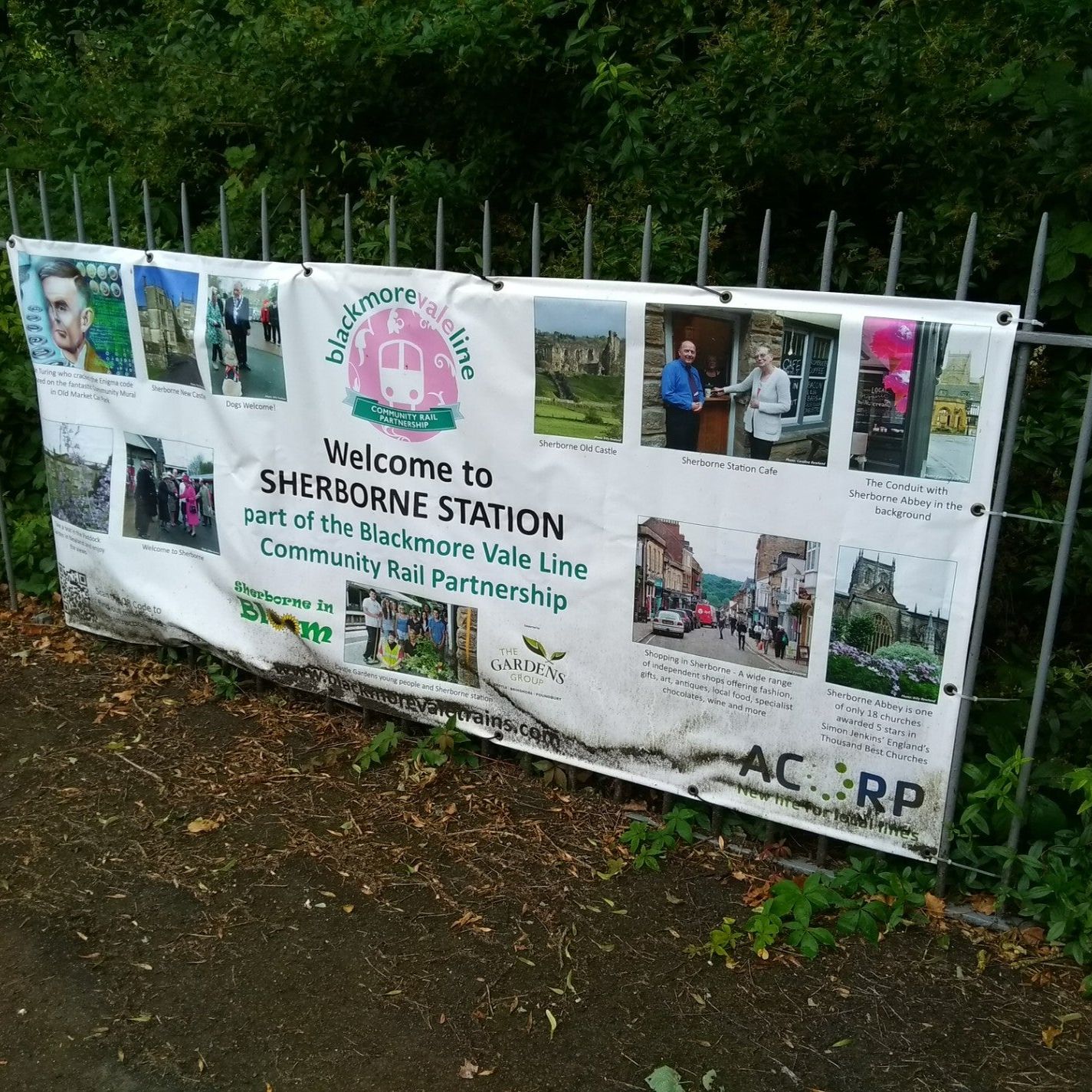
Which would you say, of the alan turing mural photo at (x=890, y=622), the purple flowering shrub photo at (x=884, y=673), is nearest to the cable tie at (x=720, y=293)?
the alan turing mural photo at (x=890, y=622)

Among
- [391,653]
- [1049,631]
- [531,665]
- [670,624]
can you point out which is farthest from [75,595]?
[1049,631]

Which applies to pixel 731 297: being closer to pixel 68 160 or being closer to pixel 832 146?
pixel 832 146

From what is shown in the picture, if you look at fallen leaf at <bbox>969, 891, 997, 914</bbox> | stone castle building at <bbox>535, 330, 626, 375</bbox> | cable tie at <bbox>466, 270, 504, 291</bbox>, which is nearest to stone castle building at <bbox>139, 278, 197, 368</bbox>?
cable tie at <bbox>466, 270, 504, 291</bbox>

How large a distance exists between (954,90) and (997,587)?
6.23ft

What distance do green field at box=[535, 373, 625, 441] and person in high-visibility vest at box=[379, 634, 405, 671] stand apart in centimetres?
114

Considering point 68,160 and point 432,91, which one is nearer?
point 432,91

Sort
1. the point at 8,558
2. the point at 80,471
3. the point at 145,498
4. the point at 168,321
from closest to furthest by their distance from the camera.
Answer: the point at 168,321 < the point at 145,498 < the point at 80,471 < the point at 8,558

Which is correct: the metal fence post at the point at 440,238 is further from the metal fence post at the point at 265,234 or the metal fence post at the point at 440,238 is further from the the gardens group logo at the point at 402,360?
the metal fence post at the point at 265,234

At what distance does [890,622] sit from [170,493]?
317 cm

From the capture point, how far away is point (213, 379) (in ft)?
15.5

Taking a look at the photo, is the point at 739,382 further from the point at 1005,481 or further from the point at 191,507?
the point at 191,507

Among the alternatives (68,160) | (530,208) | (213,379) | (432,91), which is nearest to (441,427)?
(213,379)

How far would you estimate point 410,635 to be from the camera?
4.52 m

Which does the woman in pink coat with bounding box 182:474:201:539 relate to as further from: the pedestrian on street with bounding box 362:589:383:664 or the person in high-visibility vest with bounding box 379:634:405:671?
the person in high-visibility vest with bounding box 379:634:405:671
